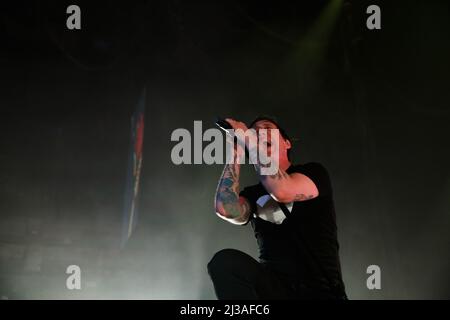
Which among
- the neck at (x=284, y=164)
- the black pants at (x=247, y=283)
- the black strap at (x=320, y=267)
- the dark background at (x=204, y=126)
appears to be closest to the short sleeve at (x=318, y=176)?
the neck at (x=284, y=164)

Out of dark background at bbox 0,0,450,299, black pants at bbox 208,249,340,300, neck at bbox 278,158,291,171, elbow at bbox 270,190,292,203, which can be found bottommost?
black pants at bbox 208,249,340,300

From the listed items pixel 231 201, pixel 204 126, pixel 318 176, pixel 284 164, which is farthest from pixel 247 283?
pixel 204 126

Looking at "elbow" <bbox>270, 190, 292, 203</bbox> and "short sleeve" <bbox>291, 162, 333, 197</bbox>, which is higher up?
"short sleeve" <bbox>291, 162, 333, 197</bbox>

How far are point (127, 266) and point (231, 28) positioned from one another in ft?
11.0

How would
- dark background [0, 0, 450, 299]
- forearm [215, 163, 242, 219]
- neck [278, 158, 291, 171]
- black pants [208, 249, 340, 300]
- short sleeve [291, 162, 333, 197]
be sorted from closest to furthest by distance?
black pants [208, 249, 340, 300]
short sleeve [291, 162, 333, 197]
forearm [215, 163, 242, 219]
neck [278, 158, 291, 171]
dark background [0, 0, 450, 299]

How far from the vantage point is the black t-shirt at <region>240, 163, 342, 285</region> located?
203 cm

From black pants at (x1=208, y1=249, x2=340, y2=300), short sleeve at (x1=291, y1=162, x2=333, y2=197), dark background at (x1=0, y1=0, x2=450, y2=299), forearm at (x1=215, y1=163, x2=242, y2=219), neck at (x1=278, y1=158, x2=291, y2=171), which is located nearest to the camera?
black pants at (x1=208, y1=249, x2=340, y2=300)

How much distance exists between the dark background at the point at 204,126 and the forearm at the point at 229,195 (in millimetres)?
3300

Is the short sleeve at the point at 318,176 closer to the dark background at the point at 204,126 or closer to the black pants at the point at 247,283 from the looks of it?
the black pants at the point at 247,283

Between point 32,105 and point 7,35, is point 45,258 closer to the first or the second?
point 32,105

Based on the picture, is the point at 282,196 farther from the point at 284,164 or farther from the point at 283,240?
the point at 284,164

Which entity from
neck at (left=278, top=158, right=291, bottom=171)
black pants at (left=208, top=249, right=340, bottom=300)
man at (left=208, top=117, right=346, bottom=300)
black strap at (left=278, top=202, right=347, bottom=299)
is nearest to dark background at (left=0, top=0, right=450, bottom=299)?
neck at (left=278, top=158, right=291, bottom=171)

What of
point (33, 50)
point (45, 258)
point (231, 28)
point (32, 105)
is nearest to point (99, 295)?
point (45, 258)

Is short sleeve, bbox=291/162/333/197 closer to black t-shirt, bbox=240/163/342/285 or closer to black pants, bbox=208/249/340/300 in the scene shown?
black t-shirt, bbox=240/163/342/285
